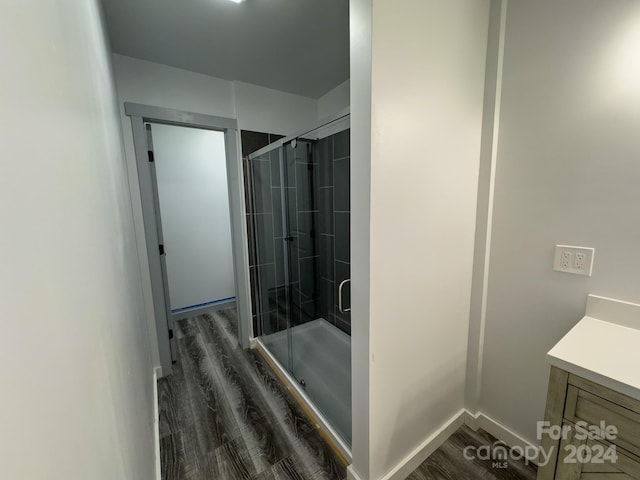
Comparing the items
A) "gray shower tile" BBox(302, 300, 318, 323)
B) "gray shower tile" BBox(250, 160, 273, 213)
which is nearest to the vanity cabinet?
"gray shower tile" BBox(302, 300, 318, 323)

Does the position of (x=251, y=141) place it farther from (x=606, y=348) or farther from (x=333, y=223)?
(x=606, y=348)

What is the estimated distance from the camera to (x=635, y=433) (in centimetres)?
85

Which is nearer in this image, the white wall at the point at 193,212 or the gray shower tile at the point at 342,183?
the gray shower tile at the point at 342,183

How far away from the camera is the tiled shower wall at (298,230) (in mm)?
2543

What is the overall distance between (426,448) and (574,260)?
1.32 m

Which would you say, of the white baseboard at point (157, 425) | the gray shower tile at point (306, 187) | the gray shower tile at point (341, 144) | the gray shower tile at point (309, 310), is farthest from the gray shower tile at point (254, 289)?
the gray shower tile at point (341, 144)

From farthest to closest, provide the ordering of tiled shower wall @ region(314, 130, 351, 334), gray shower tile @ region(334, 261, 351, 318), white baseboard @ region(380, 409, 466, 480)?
gray shower tile @ region(334, 261, 351, 318) → tiled shower wall @ region(314, 130, 351, 334) → white baseboard @ region(380, 409, 466, 480)

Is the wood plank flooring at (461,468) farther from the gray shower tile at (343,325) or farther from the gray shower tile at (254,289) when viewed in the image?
the gray shower tile at (254,289)

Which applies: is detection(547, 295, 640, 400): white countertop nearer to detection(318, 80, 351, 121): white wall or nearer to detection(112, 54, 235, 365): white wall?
detection(318, 80, 351, 121): white wall

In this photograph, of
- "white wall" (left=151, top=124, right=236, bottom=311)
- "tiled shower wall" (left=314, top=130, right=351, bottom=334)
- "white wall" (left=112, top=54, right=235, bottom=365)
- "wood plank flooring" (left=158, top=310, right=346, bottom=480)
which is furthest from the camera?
"white wall" (left=151, top=124, right=236, bottom=311)

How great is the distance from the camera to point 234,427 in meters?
1.78

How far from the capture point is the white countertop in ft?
2.91

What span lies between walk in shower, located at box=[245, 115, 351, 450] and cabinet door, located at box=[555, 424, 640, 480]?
147 cm

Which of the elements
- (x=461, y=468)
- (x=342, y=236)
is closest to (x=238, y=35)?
(x=342, y=236)
